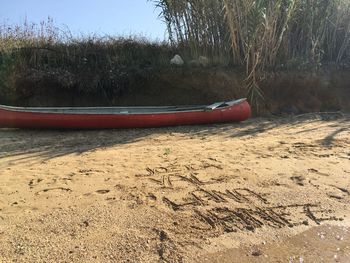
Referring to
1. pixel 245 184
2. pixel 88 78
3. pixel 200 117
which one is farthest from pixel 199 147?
pixel 88 78

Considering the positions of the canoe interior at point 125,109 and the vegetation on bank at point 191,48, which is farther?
the vegetation on bank at point 191,48

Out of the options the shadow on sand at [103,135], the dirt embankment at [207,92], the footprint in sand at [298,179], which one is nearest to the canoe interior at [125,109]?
the shadow on sand at [103,135]

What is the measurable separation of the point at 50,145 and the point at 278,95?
630 centimetres

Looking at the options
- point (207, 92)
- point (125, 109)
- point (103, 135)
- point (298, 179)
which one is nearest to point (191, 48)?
point (207, 92)

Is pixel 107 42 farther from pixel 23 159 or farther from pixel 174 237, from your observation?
pixel 174 237

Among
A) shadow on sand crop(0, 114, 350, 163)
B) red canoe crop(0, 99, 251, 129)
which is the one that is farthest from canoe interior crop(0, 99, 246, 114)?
shadow on sand crop(0, 114, 350, 163)

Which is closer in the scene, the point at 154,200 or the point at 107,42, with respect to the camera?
the point at 154,200

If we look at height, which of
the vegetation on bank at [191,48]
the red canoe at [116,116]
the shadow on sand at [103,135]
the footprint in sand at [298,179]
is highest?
the vegetation on bank at [191,48]

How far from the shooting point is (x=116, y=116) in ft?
29.0

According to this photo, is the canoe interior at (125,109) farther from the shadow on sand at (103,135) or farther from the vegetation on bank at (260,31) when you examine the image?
the vegetation on bank at (260,31)

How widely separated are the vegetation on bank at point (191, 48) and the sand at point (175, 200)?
9.50 feet

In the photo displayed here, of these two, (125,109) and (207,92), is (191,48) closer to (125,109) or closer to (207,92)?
(207,92)

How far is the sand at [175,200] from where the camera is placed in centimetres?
395

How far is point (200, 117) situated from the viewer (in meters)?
9.38
